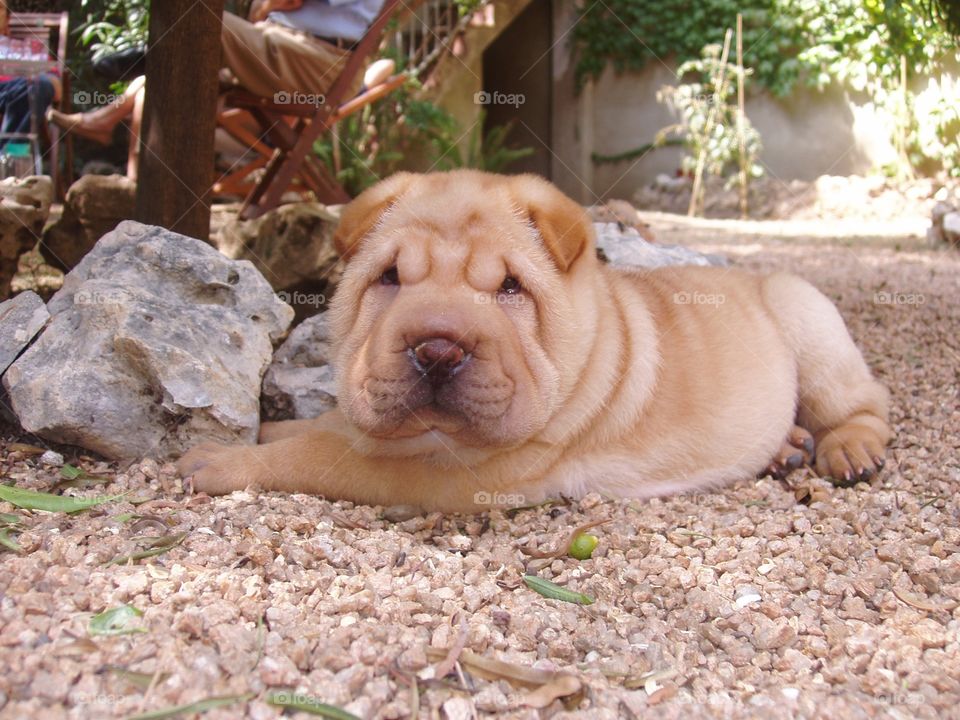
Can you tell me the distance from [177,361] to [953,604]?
3191 millimetres

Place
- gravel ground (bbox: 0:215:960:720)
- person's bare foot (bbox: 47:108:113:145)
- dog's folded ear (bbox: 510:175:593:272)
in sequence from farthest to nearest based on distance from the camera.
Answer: person's bare foot (bbox: 47:108:113:145) < dog's folded ear (bbox: 510:175:593:272) < gravel ground (bbox: 0:215:960:720)

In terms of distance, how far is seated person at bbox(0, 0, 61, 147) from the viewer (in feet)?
23.8

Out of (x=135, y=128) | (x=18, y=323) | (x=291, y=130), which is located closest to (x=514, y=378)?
(x=18, y=323)

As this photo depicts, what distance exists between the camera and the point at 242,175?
336 inches

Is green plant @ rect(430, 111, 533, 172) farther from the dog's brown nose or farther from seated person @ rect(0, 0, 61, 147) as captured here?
the dog's brown nose

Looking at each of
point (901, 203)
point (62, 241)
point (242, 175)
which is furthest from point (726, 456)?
point (901, 203)

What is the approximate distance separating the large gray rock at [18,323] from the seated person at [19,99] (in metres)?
3.57

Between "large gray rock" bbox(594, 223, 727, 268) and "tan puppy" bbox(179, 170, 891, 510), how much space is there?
2192 millimetres

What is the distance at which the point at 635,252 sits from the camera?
6.89 metres

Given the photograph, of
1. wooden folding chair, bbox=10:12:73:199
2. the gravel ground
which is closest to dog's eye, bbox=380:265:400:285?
the gravel ground

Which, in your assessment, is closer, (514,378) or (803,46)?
(514,378)

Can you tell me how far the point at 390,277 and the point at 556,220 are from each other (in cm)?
72

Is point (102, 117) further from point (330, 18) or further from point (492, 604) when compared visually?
point (492, 604)

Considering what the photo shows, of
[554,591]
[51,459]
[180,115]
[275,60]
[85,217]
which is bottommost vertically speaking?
[51,459]
